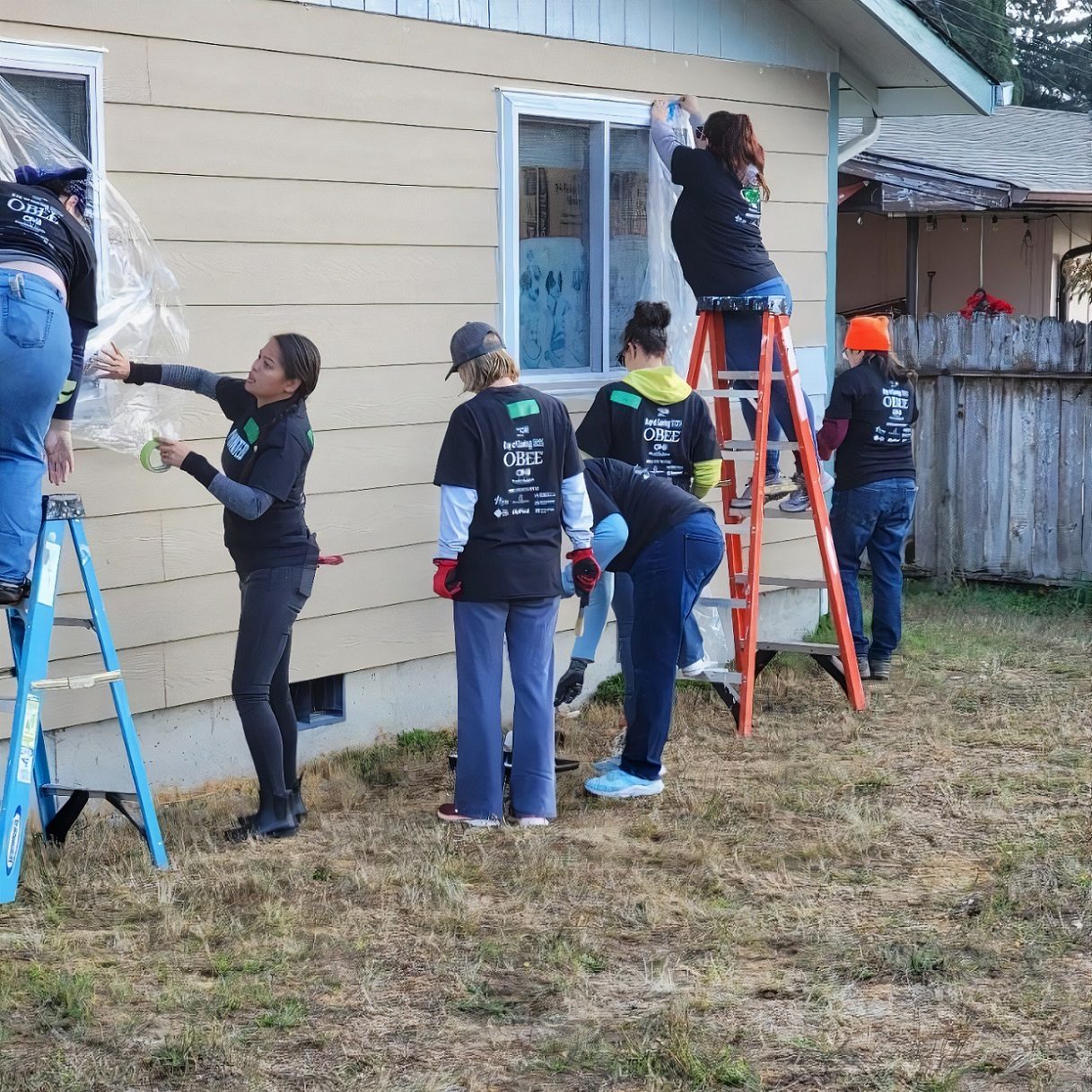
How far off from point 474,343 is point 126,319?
4.25 feet

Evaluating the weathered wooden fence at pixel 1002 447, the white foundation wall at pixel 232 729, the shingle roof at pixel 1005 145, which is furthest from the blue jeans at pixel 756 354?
the shingle roof at pixel 1005 145

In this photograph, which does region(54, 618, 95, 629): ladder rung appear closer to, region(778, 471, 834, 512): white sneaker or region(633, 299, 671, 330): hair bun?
region(633, 299, 671, 330): hair bun

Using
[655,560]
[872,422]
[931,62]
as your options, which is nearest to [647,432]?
[655,560]

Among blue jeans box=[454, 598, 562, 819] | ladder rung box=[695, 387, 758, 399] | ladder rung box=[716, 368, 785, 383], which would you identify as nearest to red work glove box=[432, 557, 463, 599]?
blue jeans box=[454, 598, 562, 819]

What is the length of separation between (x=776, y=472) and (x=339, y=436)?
2.49m

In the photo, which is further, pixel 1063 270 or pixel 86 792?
pixel 1063 270

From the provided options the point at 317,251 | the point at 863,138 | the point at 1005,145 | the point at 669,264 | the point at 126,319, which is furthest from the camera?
the point at 1005,145

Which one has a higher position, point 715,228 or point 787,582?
point 715,228

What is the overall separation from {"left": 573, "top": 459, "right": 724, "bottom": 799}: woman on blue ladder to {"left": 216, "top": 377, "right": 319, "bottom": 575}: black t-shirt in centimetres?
117

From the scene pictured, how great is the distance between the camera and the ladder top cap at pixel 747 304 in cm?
752

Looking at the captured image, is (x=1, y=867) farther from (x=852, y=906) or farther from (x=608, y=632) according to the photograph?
(x=608, y=632)

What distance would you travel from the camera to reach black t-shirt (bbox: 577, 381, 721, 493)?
696cm

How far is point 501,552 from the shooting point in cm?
573

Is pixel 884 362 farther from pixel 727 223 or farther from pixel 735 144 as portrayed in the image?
pixel 735 144
